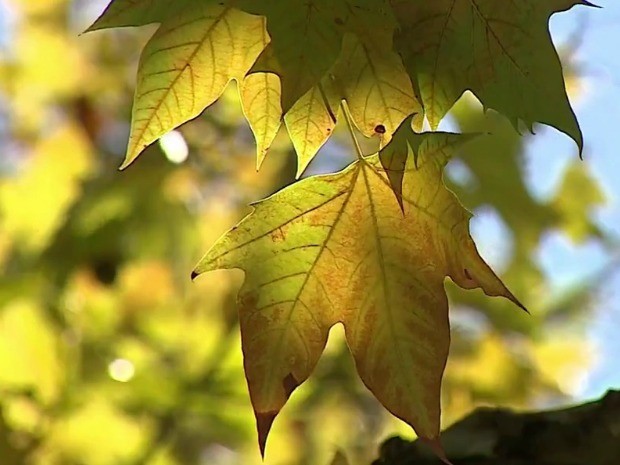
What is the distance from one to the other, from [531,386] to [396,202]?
1.02 meters

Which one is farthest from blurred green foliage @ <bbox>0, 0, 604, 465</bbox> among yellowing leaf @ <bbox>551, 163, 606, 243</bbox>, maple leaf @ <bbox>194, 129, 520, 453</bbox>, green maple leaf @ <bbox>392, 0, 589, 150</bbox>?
green maple leaf @ <bbox>392, 0, 589, 150</bbox>

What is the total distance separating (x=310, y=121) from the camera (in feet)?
2.07

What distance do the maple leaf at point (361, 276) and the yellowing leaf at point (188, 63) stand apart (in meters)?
0.08

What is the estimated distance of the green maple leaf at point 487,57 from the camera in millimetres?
610

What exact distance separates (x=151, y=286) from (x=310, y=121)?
108 cm

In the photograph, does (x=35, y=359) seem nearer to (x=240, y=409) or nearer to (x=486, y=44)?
(x=240, y=409)

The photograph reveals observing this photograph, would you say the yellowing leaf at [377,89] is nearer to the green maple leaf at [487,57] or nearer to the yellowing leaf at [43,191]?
the green maple leaf at [487,57]

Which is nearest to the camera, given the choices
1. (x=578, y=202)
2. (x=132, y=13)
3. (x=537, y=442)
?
(x=132, y=13)

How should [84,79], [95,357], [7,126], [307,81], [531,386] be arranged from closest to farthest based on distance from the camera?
[307,81]
[95,357]
[531,386]
[84,79]
[7,126]

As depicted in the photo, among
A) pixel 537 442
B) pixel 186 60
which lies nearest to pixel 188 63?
pixel 186 60

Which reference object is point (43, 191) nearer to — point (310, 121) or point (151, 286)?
point (151, 286)

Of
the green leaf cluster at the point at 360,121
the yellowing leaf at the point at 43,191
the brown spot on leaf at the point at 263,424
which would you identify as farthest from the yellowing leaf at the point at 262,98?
the yellowing leaf at the point at 43,191

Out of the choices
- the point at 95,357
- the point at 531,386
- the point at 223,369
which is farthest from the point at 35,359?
the point at 531,386

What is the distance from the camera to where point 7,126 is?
2062 mm
